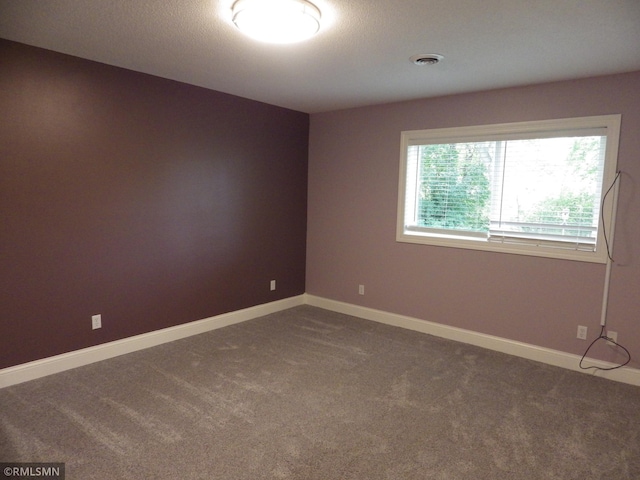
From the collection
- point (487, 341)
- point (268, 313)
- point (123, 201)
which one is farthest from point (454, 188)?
point (123, 201)

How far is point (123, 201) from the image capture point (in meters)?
3.34

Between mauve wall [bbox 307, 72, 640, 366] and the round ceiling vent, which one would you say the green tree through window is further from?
the round ceiling vent

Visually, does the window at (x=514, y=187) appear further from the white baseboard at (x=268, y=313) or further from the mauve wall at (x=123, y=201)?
the mauve wall at (x=123, y=201)

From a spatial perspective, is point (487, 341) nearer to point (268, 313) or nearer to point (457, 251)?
point (457, 251)

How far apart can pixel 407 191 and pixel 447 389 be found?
6.75 ft

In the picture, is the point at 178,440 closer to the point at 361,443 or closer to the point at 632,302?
the point at 361,443

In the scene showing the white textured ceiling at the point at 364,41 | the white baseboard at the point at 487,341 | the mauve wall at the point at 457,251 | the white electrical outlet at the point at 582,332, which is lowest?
the white baseboard at the point at 487,341

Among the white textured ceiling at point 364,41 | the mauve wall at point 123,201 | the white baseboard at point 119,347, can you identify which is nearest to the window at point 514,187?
the white textured ceiling at point 364,41

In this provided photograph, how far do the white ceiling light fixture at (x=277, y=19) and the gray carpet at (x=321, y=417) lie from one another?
7.42 ft

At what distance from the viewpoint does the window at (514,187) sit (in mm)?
3219

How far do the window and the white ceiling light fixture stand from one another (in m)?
2.13

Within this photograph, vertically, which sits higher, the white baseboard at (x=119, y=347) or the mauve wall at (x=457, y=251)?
the mauve wall at (x=457, y=251)

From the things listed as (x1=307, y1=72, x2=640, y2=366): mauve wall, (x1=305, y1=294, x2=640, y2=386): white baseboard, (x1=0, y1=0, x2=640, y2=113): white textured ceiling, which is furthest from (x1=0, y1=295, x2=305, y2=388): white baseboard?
(x1=0, y1=0, x2=640, y2=113): white textured ceiling

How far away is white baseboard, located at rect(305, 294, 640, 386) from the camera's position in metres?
3.16
